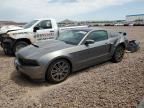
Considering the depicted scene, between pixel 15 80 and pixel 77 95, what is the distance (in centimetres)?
208

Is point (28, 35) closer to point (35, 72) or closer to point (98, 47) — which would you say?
point (98, 47)

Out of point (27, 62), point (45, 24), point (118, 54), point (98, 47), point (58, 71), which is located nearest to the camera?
point (27, 62)

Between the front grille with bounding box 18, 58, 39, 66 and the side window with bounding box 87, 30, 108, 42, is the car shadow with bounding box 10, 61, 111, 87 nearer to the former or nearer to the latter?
the front grille with bounding box 18, 58, 39, 66

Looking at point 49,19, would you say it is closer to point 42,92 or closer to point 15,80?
point 15,80

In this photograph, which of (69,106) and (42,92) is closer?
(69,106)

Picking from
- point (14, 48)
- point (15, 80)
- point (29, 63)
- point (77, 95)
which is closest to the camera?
point (77, 95)

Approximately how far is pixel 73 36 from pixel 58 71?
163 cm

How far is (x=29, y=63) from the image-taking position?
5258 mm

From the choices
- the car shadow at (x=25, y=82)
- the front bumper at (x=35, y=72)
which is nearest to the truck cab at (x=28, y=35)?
the car shadow at (x=25, y=82)

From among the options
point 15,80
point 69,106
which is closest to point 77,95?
point 69,106

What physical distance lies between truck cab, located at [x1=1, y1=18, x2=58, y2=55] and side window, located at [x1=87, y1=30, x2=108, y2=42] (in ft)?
11.2

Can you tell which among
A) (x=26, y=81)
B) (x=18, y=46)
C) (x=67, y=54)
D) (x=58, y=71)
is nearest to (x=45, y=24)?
(x=18, y=46)

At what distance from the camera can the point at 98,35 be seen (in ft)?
22.5

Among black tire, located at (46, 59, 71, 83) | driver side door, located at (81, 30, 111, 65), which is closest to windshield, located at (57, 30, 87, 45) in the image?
driver side door, located at (81, 30, 111, 65)
